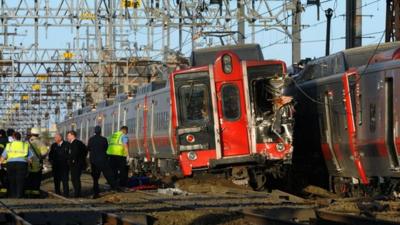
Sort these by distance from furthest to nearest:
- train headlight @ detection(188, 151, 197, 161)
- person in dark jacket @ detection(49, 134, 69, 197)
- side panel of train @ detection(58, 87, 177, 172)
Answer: side panel of train @ detection(58, 87, 177, 172) → person in dark jacket @ detection(49, 134, 69, 197) → train headlight @ detection(188, 151, 197, 161)

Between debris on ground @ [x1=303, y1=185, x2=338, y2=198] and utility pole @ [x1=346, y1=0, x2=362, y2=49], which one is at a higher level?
utility pole @ [x1=346, y1=0, x2=362, y2=49]

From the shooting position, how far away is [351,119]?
2023 cm

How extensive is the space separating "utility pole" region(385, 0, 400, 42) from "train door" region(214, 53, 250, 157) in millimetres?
7322

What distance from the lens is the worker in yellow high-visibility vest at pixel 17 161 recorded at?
72.1 ft

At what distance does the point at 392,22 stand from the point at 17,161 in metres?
13.3

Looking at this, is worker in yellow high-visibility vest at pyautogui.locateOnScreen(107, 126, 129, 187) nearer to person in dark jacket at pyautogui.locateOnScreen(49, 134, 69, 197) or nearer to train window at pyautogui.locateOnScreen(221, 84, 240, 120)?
person in dark jacket at pyautogui.locateOnScreen(49, 134, 69, 197)

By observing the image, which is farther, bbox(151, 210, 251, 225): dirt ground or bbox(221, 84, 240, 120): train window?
bbox(221, 84, 240, 120): train window

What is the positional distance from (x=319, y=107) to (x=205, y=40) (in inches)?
818

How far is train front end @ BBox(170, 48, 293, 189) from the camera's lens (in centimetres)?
2270

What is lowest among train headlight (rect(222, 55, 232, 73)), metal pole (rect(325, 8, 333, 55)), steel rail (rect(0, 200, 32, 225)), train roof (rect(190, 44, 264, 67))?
steel rail (rect(0, 200, 32, 225))

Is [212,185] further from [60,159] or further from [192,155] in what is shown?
[60,159]

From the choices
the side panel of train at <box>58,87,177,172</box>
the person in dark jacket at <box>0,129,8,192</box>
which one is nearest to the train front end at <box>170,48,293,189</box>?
the side panel of train at <box>58,87,177,172</box>

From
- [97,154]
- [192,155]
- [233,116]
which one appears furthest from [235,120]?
[97,154]

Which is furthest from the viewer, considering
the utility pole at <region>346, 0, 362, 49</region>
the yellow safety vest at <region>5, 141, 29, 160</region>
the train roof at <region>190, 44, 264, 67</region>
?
the utility pole at <region>346, 0, 362, 49</region>
